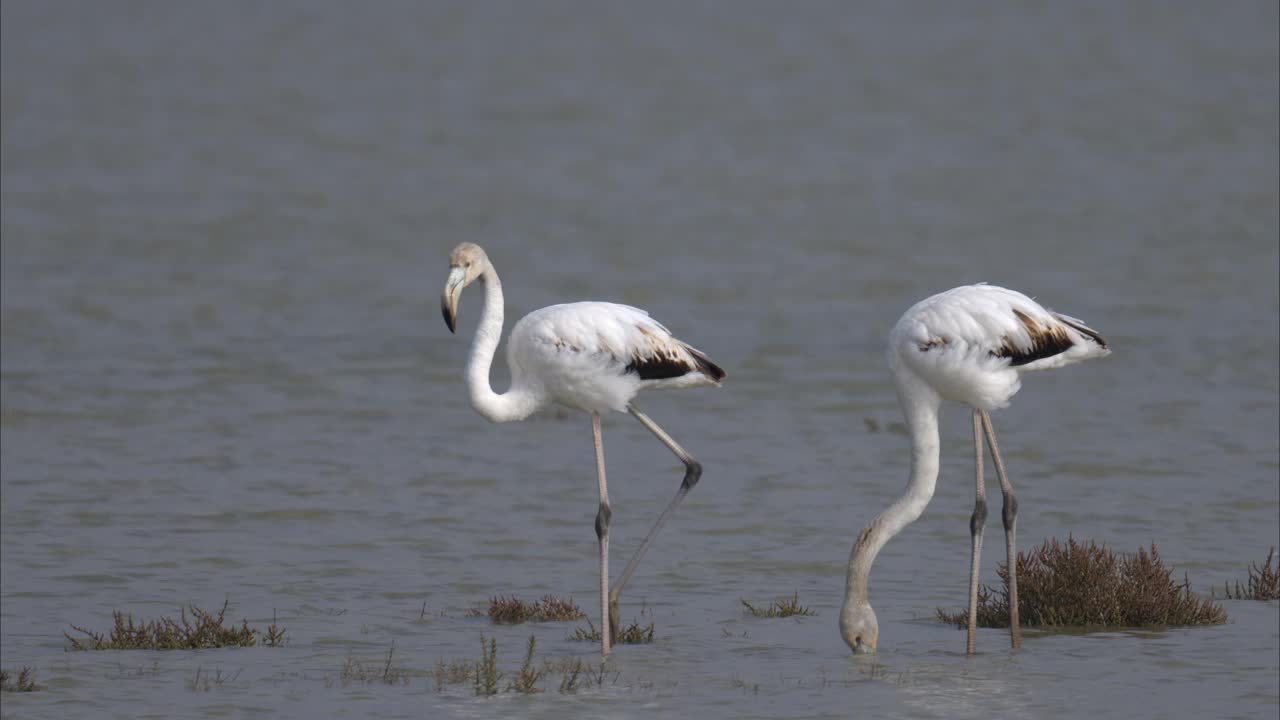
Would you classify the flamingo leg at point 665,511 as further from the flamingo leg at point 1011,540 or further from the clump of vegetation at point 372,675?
the flamingo leg at point 1011,540

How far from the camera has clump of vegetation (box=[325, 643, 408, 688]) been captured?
9.28 metres

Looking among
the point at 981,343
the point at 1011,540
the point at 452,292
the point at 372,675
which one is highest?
the point at 452,292

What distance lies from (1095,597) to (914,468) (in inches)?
51.8

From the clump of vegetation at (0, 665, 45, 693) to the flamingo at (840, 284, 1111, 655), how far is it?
3719 millimetres

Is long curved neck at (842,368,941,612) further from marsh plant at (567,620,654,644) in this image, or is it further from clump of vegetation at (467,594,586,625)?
clump of vegetation at (467,594,586,625)

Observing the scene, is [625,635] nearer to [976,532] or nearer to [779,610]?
[779,610]

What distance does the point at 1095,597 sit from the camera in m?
10.5

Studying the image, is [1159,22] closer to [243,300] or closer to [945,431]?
[243,300]

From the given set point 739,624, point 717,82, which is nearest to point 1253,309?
point 739,624

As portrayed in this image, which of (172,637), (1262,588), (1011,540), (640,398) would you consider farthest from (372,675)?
(640,398)

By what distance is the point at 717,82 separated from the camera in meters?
80.6

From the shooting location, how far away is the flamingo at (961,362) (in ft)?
32.1

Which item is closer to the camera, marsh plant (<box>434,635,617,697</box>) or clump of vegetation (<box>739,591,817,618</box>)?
marsh plant (<box>434,635,617,697</box>)

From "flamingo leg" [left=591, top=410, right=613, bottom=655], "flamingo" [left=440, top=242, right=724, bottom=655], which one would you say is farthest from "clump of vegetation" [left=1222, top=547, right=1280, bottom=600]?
"flamingo leg" [left=591, top=410, right=613, bottom=655]
